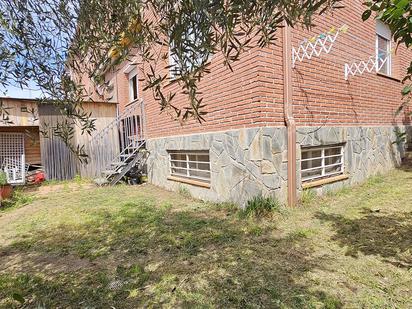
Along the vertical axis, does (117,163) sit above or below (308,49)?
below

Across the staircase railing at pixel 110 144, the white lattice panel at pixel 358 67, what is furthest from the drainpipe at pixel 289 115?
the staircase railing at pixel 110 144

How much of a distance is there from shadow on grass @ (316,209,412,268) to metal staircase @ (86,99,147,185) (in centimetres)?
617

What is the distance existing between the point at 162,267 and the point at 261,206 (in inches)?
80.9

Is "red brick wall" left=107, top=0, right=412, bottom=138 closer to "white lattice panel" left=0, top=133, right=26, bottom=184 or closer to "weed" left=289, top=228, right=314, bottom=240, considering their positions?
"weed" left=289, top=228, right=314, bottom=240

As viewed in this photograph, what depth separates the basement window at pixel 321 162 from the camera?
5.53 meters

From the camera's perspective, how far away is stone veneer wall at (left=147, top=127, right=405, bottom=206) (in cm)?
472

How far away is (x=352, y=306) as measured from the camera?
2.29 metres

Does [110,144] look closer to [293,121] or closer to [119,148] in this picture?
[119,148]

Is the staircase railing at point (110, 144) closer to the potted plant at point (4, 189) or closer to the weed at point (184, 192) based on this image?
the potted plant at point (4, 189)

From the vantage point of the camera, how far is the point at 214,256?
11.0ft

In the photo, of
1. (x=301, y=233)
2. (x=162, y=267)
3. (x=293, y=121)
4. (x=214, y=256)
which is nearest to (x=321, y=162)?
(x=293, y=121)

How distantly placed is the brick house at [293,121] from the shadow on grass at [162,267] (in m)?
1.13

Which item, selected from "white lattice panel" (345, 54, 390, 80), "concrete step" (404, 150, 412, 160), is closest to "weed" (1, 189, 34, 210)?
"white lattice panel" (345, 54, 390, 80)

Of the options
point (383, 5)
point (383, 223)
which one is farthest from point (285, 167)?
point (383, 5)
